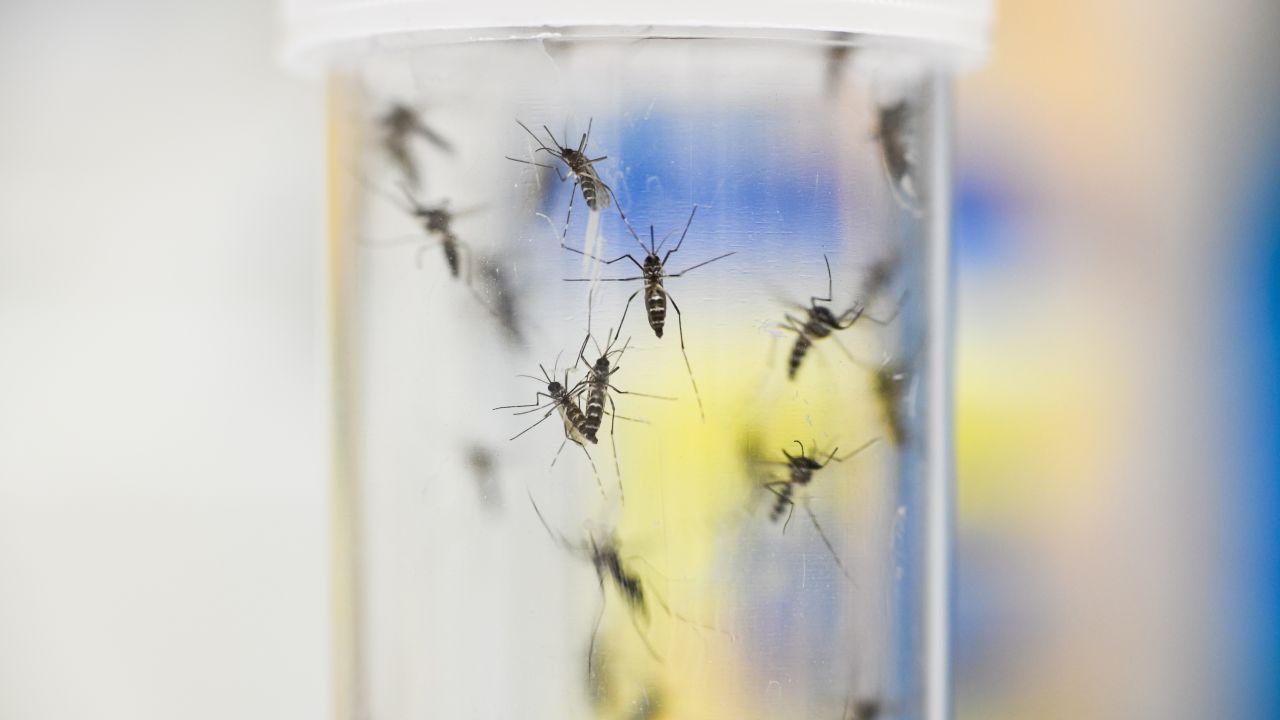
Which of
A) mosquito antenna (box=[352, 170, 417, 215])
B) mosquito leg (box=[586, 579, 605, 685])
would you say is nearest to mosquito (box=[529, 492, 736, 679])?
mosquito leg (box=[586, 579, 605, 685])

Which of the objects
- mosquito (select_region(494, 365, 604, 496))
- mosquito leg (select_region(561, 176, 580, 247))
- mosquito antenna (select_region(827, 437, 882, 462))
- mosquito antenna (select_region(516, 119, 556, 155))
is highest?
mosquito antenna (select_region(516, 119, 556, 155))

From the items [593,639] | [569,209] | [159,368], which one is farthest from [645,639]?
[159,368]

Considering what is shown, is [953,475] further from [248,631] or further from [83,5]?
[83,5]

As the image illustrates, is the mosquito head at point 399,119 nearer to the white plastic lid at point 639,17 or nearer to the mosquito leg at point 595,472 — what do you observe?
the white plastic lid at point 639,17

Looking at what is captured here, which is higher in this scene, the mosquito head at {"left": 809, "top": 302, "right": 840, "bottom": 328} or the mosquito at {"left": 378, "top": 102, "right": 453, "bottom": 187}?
the mosquito at {"left": 378, "top": 102, "right": 453, "bottom": 187}

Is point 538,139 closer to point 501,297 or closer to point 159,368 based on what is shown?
point 501,297

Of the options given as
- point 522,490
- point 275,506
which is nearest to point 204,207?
point 275,506

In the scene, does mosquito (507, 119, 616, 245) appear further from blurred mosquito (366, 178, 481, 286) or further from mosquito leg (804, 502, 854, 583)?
mosquito leg (804, 502, 854, 583)

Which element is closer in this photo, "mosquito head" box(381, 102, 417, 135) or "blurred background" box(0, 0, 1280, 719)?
"mosquito head" box(381, 102, 417, 135)
